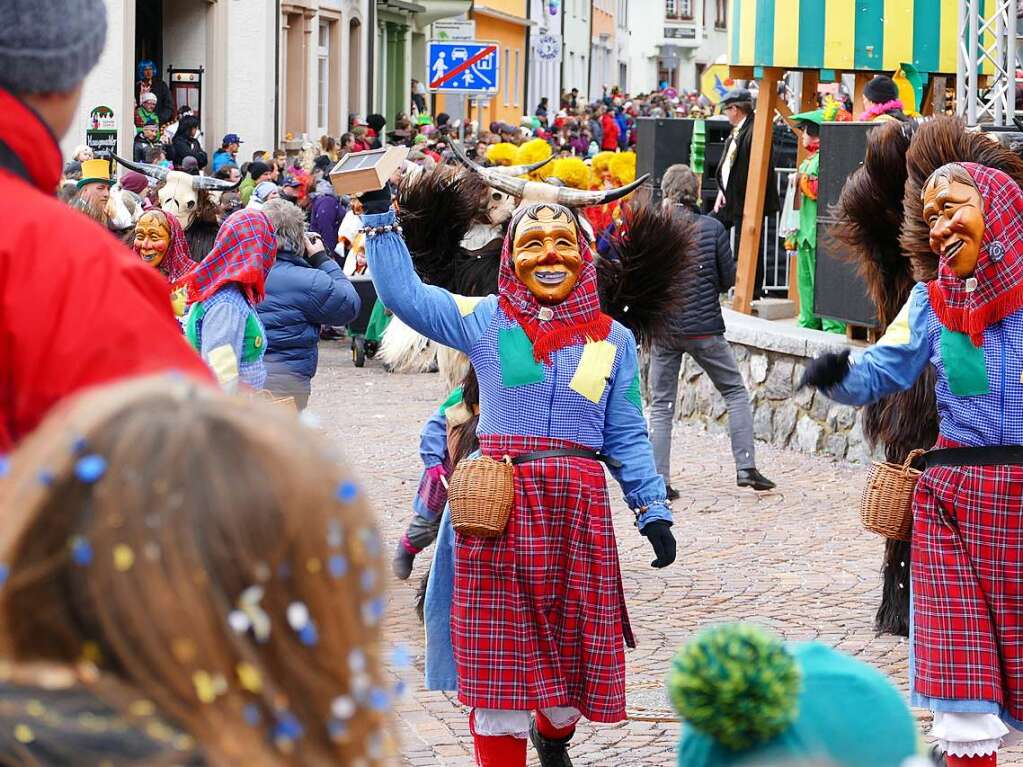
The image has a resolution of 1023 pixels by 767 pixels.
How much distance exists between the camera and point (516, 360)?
5391 millimetres

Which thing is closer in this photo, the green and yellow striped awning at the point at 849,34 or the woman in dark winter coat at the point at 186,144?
the green and yellow striped awning at the point at 849,34

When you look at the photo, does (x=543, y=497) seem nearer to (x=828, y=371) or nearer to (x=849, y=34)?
(x=828, y=371)

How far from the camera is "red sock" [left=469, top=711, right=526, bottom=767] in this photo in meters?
5.27

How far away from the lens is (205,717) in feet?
4.89

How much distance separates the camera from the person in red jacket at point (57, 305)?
77.3 inches

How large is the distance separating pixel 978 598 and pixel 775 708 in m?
3.09

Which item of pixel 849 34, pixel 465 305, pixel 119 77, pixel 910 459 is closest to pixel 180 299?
pixel 465 305

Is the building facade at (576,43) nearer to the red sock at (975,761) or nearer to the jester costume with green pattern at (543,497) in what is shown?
the jester costume with green pattern at (543,497)

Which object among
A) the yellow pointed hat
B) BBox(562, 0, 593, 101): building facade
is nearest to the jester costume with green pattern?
the yellow pointed hat

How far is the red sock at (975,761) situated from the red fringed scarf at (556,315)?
1535mm

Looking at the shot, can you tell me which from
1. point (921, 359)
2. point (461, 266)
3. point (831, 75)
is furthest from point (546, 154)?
point (921, 359)

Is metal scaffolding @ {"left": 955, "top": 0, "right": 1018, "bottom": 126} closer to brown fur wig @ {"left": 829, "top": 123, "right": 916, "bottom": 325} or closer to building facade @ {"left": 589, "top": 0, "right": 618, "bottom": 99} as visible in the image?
brown fur wig @ {"left": 829, "top": 123, "right": 916, "bottom": 325}

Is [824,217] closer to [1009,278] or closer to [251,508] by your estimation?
[1009,278]

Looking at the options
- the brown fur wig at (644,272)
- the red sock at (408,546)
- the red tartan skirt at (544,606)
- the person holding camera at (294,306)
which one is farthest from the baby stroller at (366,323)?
the red tartan skirt at (544,606)
